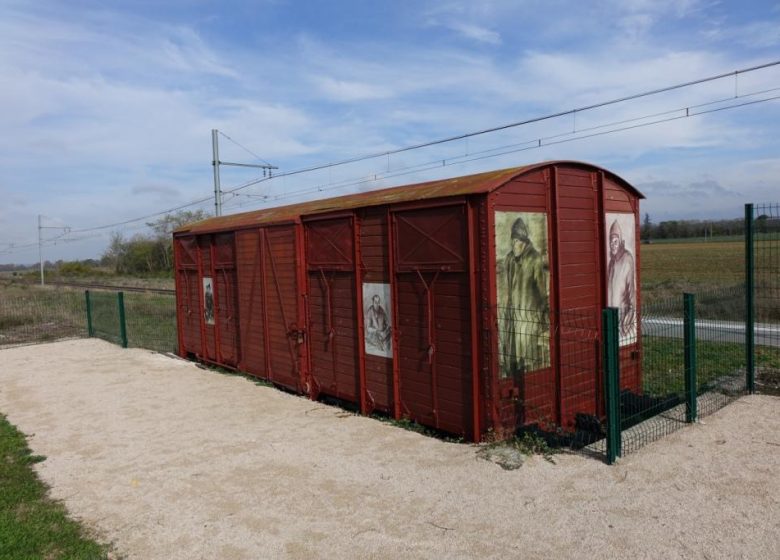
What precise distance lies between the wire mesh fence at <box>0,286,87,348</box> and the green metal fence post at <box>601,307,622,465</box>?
17.0 metres

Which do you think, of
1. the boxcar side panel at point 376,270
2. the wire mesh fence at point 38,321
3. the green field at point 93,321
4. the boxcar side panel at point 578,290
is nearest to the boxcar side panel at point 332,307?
the boxcar side panel at point 376,270

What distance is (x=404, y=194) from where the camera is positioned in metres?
7.59

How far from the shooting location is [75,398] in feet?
33.1

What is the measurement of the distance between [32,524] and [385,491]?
2989mm

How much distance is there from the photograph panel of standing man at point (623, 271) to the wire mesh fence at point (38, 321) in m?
16.2

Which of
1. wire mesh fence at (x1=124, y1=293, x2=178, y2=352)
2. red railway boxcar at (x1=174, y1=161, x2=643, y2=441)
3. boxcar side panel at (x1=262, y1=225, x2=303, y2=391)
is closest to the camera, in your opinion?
red railway boxcar at (x1=174, y1=161, x2=643, y2=441)

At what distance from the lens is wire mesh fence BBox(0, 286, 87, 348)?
61.3ft

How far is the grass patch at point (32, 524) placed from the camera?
4578mm

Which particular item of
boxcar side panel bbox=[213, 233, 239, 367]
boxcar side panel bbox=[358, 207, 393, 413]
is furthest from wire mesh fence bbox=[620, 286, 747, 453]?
boxcar side panel bbox=[213, 233, 239, 367]

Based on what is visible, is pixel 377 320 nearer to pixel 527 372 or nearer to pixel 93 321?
pixel 527 372

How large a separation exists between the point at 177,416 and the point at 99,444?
129 centimetres

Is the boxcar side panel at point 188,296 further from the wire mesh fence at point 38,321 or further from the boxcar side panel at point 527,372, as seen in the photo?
the boxcar side panel at point 527,372

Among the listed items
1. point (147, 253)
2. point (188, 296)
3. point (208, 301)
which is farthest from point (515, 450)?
point (147, 253)

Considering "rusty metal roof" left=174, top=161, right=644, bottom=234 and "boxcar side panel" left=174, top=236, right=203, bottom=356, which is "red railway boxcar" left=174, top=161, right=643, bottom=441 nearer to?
"rusty metal roof" left=174, top=161, right=644, bottom=234
